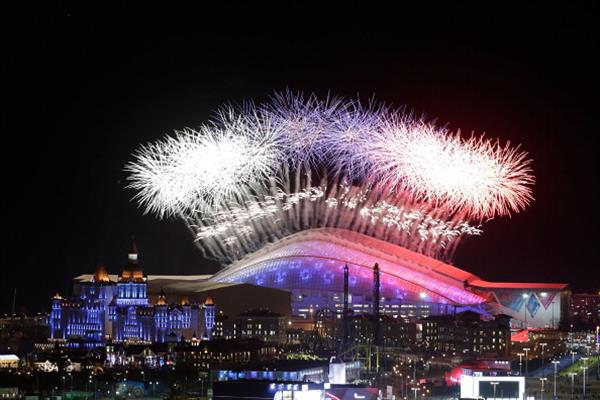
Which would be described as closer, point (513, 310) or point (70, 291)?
point (513, 310)

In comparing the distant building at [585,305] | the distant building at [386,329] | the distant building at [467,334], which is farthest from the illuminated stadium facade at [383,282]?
the distant building at [585,305]

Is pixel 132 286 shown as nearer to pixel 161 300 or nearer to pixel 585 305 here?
pixel 161 300

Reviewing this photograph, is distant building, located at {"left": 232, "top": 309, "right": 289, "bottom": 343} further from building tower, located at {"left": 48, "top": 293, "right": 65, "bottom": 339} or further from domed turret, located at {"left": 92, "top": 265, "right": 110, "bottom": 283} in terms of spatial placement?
building tower, located at {"left": 48, "top": 293, "right": 65, "bottom": 339}

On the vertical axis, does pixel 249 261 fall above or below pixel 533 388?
above

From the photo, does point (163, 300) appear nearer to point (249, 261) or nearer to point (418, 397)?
point (249, 261)

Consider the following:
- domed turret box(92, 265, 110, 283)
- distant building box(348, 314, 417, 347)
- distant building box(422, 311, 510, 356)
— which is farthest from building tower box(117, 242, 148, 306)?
distant building box(422, 311, 510, 356)

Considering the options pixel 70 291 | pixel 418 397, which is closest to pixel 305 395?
pixel 418 397

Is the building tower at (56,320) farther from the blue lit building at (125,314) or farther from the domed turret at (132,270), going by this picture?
the domed turret at (132,270)
